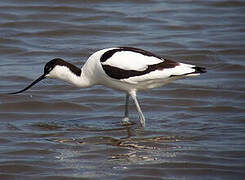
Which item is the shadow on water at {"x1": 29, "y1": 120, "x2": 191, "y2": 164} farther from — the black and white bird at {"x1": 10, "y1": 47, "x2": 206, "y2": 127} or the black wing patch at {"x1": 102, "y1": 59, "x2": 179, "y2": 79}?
the black wing patch at {"x1": 102, "y1": 59, "x2": 179, "y2": 79}

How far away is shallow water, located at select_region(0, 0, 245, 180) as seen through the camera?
765cm

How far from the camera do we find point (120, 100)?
34.4 feet

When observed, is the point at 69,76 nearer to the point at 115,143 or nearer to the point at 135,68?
the point at 135,68

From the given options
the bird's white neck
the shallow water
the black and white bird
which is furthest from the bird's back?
the shallow water

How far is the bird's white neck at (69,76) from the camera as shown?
30.4 ft

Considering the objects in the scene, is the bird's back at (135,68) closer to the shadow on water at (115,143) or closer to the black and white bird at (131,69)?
the black and white bird at (131,69)

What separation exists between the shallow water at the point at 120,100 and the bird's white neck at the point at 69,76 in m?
0.49

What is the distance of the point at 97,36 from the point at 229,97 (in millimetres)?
3789

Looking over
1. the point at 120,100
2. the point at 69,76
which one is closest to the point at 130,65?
the point at 69,76

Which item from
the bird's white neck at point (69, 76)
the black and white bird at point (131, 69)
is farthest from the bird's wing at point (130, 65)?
the bird's white neck at point (69, 76)

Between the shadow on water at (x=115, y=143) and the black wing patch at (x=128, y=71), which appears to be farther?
the black wing patch at (x=128, y=71)

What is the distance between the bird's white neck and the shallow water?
1.61 feet

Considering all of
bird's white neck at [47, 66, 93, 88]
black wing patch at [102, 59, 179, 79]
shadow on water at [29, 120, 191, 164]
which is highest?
black wing patch at [102, 59, 179, 79]

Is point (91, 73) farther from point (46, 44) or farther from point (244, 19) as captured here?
point (244, 19)
